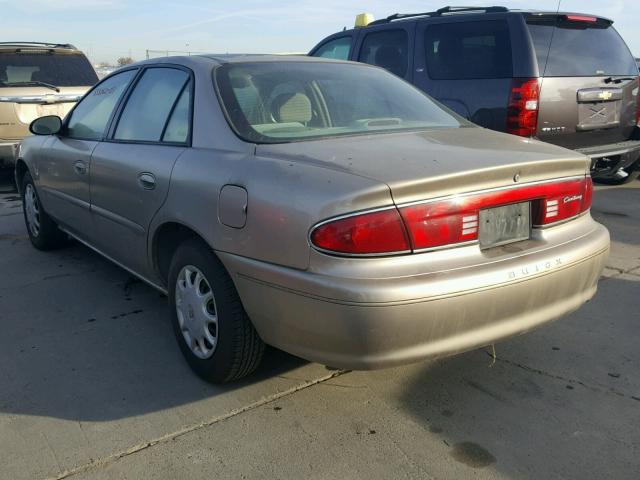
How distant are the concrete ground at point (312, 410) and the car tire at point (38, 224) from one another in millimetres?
1422

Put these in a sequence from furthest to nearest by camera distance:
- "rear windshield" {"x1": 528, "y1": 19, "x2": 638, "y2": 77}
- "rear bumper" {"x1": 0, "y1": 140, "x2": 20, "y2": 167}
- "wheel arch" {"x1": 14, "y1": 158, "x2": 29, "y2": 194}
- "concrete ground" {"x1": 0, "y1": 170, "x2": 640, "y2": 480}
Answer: "rear bumper" {"x1": 0, "y1": 140, "x2": 20, "y2": 167}, "rear windshield" {"x1": 528, "y1": 19, "x2": 638, "y2": 77}, "wheel arch" {"x1": 14, "y1": 158, "x2": 29, "y2": 194}, "concrete ground" {"x1": 0, "y1": 170, "x2": 640, "y2": 480}

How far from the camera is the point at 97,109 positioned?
13.8 ft

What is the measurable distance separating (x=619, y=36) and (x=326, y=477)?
19.7 feet

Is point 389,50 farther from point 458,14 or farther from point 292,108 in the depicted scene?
point 292,108

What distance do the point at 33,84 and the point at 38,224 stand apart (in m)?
3.60

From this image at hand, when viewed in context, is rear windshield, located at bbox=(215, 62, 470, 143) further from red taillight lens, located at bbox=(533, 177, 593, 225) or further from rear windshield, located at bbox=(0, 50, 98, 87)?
rear windshield, located at bbox=(0, 50, 98, 87)

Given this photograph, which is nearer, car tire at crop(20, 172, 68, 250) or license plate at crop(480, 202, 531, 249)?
license plate at crop(480, 202, 531, 249)

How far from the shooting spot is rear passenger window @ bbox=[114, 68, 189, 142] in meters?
3.34

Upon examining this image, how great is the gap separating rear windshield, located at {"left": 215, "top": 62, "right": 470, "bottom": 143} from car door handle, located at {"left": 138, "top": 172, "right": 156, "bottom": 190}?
57 centimetres

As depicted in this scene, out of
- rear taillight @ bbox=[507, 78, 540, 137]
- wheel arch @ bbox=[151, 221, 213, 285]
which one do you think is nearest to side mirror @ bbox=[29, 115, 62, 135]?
wheel arch @ bbox=[151, 221, 213, 285]

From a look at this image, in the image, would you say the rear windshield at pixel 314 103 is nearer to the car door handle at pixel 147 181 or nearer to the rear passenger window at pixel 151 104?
the rear passenger window at pixel 151 104

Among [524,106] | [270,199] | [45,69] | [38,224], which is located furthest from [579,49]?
[45,69]

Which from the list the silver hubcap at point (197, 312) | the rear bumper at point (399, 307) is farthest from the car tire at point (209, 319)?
the rear bumper at point (399, 307)

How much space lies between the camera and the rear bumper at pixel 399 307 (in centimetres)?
222
